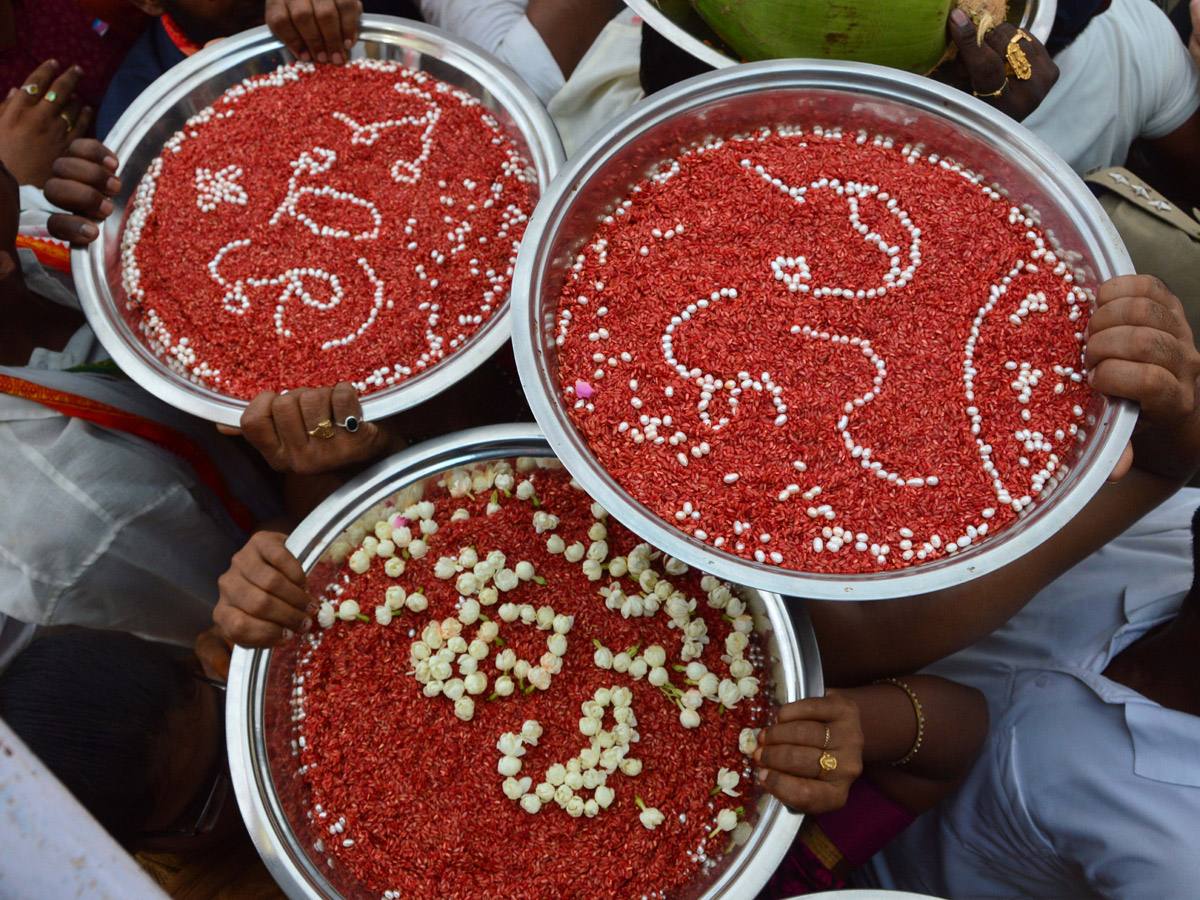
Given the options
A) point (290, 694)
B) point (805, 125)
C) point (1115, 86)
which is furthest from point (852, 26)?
point (290, 694)

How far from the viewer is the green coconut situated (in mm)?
1146

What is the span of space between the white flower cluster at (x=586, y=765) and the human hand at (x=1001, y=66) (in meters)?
1.10

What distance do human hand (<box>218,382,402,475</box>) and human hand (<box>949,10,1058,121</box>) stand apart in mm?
1094

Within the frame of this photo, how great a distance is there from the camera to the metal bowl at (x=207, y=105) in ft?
4.23

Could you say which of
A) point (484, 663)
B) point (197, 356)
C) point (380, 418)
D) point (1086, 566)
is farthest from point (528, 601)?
point (1086, 566)

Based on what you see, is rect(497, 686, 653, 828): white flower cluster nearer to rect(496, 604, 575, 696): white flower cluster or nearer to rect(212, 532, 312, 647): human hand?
rect(496, 604, 575, 696): white flower cluster

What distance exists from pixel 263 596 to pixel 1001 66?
54.4 inches

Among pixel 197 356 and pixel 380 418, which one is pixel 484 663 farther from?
pixel 197 356

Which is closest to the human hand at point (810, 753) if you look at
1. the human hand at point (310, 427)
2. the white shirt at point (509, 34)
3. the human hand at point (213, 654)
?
Result: the human hand at point (310, 427)

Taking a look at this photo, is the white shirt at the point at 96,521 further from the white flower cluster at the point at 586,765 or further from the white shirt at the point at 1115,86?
the white shirt at the point at 1115,86

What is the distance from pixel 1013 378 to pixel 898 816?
0.84m

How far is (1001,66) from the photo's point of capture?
3.93 ft

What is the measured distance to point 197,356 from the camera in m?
1.36

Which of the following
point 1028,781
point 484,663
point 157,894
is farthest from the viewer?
point 1028,781
